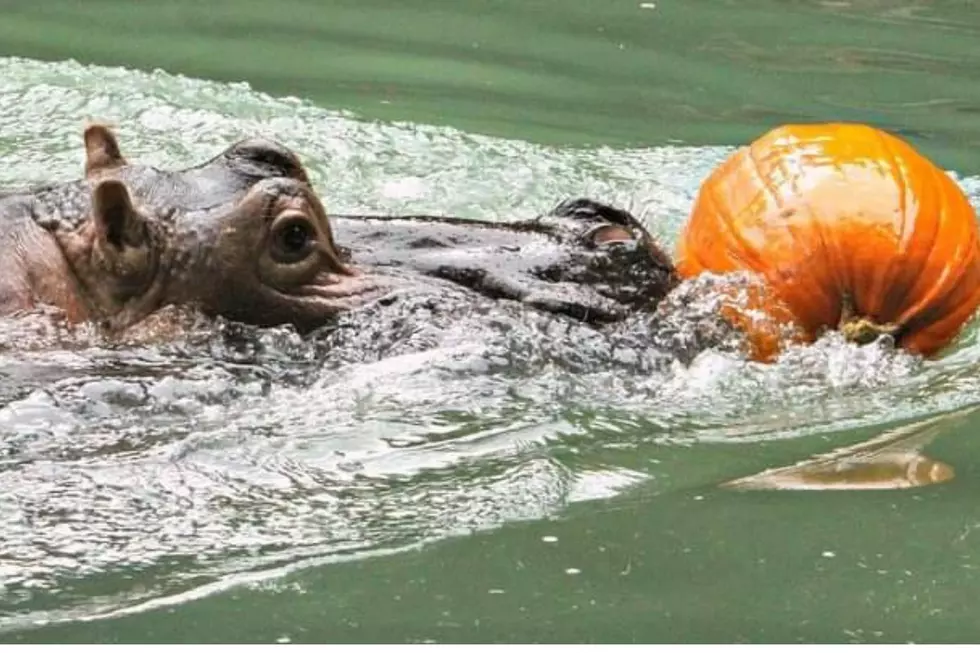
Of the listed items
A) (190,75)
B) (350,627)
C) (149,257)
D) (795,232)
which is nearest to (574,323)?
(795,232)

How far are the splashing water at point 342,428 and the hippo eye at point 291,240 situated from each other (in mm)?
189

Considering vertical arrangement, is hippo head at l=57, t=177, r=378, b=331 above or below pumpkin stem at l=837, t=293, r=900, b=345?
above

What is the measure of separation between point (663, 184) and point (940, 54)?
8.35ft

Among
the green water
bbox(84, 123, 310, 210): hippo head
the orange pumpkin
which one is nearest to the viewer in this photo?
the green water

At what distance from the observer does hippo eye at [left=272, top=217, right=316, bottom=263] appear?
4996mm

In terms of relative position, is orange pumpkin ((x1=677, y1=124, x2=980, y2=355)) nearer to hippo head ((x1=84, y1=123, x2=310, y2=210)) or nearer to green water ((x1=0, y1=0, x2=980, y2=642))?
green water ((x1=0, y1=0, x2=980, y2=642))

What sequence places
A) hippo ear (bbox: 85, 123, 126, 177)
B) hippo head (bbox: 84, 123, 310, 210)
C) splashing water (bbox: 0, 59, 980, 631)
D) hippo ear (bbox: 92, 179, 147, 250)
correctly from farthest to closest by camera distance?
hippo ear (bbox: 85, 123, 126, 177) → hippo head (bbox: 84, 123, 310, 210) → hippo ear (bbox: 92, 179, 147, 250) → splashing water (bbox: 0, 59, 980, 631)

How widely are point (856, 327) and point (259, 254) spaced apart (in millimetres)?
1500

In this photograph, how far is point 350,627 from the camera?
380 cm

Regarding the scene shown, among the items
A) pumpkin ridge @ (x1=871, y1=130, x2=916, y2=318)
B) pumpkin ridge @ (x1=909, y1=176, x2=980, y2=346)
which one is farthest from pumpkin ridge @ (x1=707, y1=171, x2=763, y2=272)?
pumpkin ridge @ (x1=909, y1=176, x2=980, y2=346)

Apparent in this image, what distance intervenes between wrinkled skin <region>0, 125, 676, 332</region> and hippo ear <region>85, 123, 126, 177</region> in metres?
0.14

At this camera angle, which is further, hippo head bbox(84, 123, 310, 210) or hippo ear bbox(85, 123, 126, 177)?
hippo ear bbox(85, 123, 126, 177)

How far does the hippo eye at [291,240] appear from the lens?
5.00 metres

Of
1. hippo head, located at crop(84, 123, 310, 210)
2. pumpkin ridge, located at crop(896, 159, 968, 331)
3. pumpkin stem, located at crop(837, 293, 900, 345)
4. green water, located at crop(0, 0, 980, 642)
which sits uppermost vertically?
hippo head, located at crop(84, 123, 310, 210)
